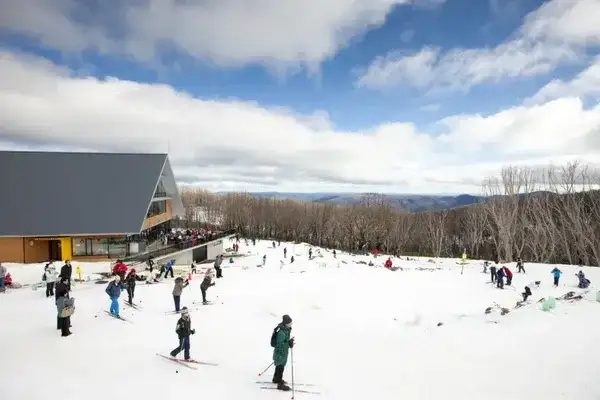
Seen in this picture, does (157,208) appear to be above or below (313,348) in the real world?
above

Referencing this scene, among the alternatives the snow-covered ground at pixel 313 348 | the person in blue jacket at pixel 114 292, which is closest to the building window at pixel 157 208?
the snow-covered ground at pixel 313 348

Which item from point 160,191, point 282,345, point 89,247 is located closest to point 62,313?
point 282,345

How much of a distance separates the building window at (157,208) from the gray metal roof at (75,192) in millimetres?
2644

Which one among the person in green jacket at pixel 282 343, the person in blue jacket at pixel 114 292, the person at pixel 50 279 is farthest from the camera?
the person at pixel 50 279

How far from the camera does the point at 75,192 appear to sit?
→ 98.5 ft

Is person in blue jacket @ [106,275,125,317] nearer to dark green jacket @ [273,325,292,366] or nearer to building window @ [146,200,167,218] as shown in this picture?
dark green jacket @ [273,325,292,366]

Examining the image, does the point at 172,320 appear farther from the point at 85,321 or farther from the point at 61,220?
the point at 61,220

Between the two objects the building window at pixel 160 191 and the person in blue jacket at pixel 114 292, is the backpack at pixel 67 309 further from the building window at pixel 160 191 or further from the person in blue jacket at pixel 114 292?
the building window at pixel 160 191

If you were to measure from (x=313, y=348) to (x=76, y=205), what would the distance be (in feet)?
85.2

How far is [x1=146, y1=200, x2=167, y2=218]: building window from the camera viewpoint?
32.3m

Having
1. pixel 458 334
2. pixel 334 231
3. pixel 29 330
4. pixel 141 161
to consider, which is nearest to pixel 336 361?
pixel 458 334

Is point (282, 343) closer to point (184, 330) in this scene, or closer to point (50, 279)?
point (184, 330)

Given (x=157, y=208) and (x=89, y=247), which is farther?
(x=157, y=208)

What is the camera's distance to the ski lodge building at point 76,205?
27031 millimetres
